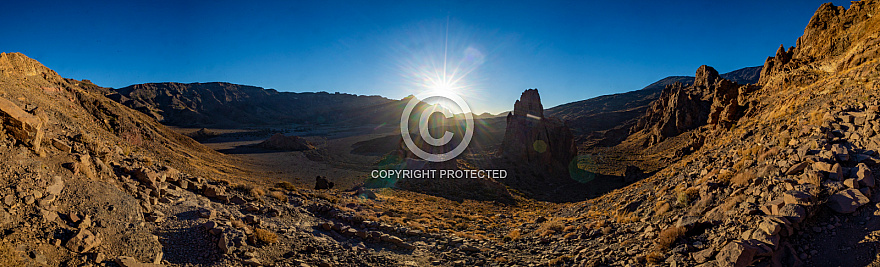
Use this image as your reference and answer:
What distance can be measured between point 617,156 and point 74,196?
7139 centimetres

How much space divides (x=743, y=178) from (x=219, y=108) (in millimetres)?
197516

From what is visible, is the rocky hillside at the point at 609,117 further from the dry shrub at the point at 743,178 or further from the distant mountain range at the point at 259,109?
the dry shrub at the point at 743,178

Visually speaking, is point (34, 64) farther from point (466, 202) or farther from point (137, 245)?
point (466, 202)

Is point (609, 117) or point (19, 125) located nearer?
point (19, 125)

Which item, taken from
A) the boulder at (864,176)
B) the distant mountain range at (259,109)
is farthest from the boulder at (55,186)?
the distant mountain range at (259,109)

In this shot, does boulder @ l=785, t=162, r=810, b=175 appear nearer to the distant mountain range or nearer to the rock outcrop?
the rock outcrop

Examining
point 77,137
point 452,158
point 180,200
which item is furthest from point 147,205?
point 452,158

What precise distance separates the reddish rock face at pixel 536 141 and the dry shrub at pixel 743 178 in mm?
31008

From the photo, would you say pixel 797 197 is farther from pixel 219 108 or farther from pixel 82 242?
pixel 219 108

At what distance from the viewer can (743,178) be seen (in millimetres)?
8336

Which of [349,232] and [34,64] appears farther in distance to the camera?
[34,64]

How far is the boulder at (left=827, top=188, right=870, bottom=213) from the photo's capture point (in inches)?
227

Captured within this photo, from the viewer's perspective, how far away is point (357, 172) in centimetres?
3938

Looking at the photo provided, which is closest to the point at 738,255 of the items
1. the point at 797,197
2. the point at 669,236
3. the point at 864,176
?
the point at 669,236
